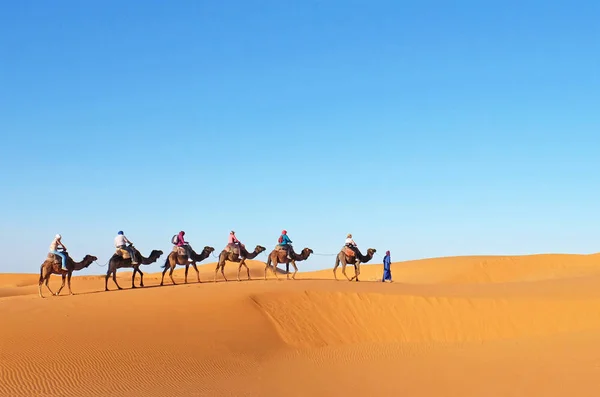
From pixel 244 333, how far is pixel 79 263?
9889mm

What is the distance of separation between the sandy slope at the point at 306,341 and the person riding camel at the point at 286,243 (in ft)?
12.6

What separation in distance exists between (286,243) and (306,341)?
9746mm

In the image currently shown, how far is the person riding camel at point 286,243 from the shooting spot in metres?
26.6

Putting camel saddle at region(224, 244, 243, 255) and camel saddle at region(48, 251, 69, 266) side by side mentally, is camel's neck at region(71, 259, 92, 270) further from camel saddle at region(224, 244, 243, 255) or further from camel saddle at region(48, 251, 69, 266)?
camel saddle at region(224, 244, 243, 255)

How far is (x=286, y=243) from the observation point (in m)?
26.8

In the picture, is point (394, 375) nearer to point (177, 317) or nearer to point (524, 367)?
point (524, 367)

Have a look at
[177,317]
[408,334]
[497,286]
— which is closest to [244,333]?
[177,317]

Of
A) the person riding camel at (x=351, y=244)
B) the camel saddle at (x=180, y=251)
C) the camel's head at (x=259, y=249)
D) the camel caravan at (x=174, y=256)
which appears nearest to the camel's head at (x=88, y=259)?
the camel caravan at (x=174, y=256)

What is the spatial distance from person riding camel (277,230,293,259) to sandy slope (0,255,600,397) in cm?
384

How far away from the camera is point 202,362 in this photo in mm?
13977

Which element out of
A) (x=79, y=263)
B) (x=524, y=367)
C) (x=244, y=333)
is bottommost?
(x=524, y=367)

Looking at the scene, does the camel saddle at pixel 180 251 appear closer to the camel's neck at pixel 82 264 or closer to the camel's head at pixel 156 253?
the camel's head at pixel 156 253

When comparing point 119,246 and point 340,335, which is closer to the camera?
point 340,335

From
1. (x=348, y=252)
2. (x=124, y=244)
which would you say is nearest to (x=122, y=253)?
(x=124, y=244)
